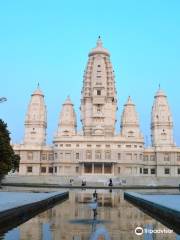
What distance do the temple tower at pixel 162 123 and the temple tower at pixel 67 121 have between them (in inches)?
896

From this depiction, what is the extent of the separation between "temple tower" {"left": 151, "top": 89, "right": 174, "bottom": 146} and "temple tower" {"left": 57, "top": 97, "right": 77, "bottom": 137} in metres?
22.8

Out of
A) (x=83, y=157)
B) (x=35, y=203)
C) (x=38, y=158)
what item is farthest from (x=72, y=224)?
(x=38, y=158)

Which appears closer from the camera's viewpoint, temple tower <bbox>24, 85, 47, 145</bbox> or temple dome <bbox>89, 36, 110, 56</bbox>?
temple tower <bbox>24, 85, 47, 145</bbox>

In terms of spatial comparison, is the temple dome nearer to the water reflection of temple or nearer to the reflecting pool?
the water reflection of temple

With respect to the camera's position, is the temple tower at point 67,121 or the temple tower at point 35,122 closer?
the temple tower at point 35,122

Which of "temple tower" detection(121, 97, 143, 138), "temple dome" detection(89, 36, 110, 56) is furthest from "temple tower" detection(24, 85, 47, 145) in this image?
"temple tower" detection(121, 97, 143, 138)

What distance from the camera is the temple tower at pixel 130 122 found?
109250 mm

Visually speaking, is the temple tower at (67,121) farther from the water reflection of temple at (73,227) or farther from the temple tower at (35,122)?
the water reflection of temple at (73,227)

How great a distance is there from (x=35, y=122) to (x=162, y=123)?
34.4 m

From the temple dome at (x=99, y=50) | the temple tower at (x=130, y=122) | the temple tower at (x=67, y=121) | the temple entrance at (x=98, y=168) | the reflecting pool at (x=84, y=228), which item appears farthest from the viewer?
the temple tower at (x=67, y=121)

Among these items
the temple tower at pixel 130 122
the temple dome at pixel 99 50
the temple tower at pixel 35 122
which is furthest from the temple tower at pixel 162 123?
the temple tower at pixel 35 122

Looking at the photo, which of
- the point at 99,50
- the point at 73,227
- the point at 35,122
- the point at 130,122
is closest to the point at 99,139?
the point at 130,122

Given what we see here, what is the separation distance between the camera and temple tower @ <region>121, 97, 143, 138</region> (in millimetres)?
109250

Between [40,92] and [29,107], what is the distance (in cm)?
542
